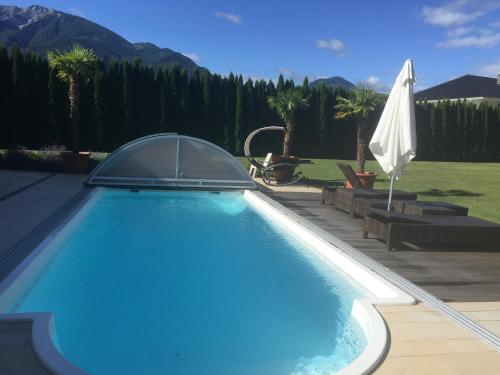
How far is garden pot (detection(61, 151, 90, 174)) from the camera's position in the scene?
1294 centimetres

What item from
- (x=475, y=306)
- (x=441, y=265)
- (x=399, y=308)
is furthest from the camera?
(x=441, y=265)

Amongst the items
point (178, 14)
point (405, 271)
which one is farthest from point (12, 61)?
point (405, 271)

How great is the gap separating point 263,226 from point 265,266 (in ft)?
6.58

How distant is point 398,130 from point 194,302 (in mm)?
4348

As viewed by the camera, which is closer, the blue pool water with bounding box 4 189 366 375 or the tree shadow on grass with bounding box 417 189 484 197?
the blue pool water with bounding box 4 189 366 375

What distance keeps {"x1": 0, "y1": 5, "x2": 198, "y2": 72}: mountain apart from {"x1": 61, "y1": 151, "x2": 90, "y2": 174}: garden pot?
119 meters

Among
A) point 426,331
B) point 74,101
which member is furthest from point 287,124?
point 426,331

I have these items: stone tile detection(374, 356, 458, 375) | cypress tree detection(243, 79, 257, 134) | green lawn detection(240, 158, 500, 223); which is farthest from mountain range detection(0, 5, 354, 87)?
stone tile detection(374, 356, 458, 375)

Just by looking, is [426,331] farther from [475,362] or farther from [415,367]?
[415,367]

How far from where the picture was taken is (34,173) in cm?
1269

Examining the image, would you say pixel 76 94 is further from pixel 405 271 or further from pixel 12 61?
pixel 405 271

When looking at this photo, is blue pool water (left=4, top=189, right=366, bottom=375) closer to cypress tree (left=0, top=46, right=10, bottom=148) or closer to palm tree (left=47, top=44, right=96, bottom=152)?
palm tree (left=47, top=44, right=96, bottom=152)

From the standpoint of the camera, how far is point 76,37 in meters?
133

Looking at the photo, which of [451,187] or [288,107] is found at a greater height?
[288,107]
